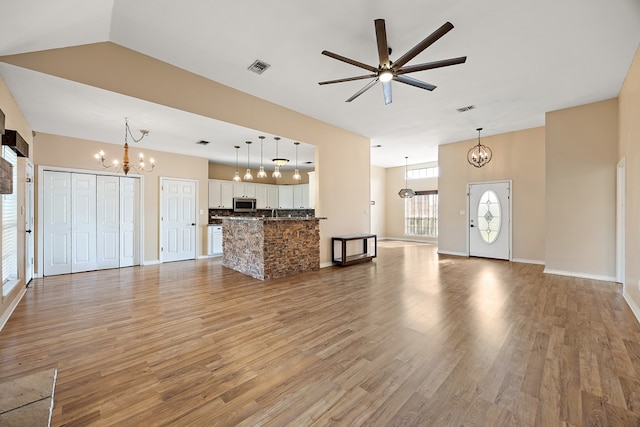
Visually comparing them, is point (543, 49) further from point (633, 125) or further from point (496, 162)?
point (496, 162)

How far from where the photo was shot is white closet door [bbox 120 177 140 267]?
6266mm

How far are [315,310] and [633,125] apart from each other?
4.85m

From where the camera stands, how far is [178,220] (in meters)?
7.13

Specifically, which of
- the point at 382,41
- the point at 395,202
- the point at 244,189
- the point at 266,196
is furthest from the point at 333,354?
the point at 395,202

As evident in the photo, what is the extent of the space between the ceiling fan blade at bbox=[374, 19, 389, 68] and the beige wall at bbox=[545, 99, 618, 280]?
15.1ft

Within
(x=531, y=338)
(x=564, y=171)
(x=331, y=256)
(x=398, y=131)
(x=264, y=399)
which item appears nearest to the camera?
(x=264, y=399)

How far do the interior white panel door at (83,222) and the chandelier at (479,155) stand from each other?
9.07m

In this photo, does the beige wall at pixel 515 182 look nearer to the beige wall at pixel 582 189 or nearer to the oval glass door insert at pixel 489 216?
the oval glass door insert at pixel 489 216

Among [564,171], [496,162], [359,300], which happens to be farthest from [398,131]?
[359,300]

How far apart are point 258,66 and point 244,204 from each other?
565cm

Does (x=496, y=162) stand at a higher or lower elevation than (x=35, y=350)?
higher

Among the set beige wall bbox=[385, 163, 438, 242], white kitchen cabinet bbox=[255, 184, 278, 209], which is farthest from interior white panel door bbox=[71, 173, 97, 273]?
beige wall bbox=[385, 163, 438, 242]

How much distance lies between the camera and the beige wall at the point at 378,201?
1141cm

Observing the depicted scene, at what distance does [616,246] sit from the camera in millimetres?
4742
